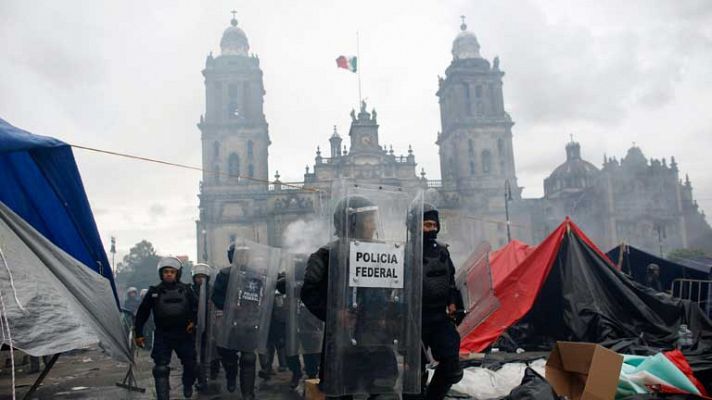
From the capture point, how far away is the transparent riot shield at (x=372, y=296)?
354 centimetres

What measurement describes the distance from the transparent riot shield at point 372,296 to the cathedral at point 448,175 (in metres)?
43.3

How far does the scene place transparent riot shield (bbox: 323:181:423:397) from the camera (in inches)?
139

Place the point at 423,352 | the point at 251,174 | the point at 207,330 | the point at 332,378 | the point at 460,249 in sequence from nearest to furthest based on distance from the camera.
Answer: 1. the point at 332,378
2. the point at 423,352
3. the point at 207,330
4. the point at 460,249
5. the point at 251,174

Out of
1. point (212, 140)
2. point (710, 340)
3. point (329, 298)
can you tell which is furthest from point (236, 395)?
point (212, 140)

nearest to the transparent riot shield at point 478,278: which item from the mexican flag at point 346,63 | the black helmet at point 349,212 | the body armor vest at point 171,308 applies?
the black helmet at point 349,212

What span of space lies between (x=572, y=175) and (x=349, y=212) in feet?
218

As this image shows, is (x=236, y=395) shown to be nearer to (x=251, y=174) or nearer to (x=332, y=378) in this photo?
(x=332, y=378)

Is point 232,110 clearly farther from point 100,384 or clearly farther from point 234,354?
point 234,354

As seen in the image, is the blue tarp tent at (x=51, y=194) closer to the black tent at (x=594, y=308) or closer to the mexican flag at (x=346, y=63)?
the black tent at (x=594, y=308)

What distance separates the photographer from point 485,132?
2026 inches

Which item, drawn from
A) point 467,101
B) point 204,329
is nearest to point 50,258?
point 204,329

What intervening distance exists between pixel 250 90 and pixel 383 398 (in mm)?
49453

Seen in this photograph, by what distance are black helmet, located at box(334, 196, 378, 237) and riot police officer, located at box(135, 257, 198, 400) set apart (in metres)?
3.35

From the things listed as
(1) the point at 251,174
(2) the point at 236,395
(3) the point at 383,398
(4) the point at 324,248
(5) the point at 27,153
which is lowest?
(2) the point at 236,395
